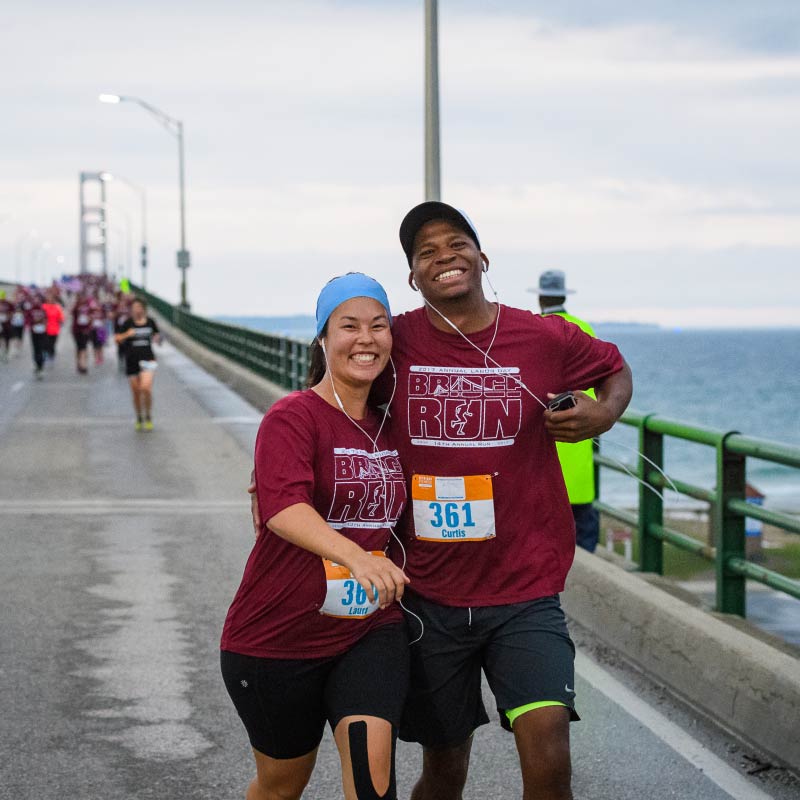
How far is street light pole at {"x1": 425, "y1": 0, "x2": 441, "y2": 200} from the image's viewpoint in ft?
50.9

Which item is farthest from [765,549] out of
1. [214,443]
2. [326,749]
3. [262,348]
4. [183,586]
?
[326,749]

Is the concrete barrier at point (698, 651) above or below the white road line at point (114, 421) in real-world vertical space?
above

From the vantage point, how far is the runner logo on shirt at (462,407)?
4184mm

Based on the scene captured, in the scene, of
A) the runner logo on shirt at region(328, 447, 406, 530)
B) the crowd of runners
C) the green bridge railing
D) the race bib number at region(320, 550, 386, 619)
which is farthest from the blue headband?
the crowd of runners

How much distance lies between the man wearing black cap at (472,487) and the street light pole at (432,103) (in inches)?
446

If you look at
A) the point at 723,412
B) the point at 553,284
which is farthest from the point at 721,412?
the point at 553,284

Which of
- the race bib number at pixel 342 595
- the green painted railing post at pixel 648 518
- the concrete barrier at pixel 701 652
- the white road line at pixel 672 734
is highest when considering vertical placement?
the race bib number at pixel 342 595

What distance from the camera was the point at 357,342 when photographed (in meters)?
4.04

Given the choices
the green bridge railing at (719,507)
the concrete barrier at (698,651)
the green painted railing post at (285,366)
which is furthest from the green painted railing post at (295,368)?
the concrete barrier at (698,651)

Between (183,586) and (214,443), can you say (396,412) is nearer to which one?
(183,586)

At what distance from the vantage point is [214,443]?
775 inches

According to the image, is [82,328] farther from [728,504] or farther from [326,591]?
[326,591]

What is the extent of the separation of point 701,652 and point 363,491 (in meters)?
2.94

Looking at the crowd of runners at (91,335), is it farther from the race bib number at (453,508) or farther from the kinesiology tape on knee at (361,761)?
the kinesiology tape on knee at (361,761)
